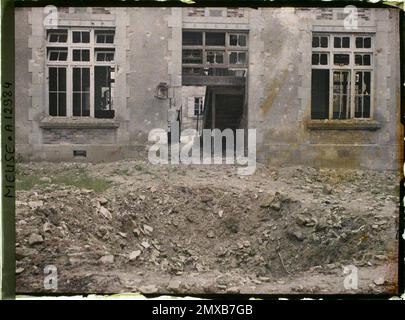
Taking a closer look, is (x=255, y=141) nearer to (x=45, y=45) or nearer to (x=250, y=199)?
(x=250, y=199)

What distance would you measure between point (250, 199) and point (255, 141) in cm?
79

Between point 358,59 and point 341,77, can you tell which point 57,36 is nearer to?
point 341,77

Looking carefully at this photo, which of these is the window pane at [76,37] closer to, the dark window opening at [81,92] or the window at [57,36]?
the window at [57,36]

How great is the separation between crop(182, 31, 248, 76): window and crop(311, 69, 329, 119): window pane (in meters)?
0.98

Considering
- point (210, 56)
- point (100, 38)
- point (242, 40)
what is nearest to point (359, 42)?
point (242, 40)

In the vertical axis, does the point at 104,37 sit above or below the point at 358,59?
above

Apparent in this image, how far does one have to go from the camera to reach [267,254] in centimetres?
526

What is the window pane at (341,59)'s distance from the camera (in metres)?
5.55

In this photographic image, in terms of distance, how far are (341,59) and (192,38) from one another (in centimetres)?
209

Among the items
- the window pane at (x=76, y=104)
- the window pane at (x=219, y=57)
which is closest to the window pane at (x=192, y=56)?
the window pane at (x=219, y=57)

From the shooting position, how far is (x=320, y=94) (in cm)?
554

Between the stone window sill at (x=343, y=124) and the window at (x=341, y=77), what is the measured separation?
68mm

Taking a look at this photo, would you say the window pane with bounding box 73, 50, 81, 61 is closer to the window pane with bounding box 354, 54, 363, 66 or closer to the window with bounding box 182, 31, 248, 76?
the window with bounding box 182, 31, 248, 76
